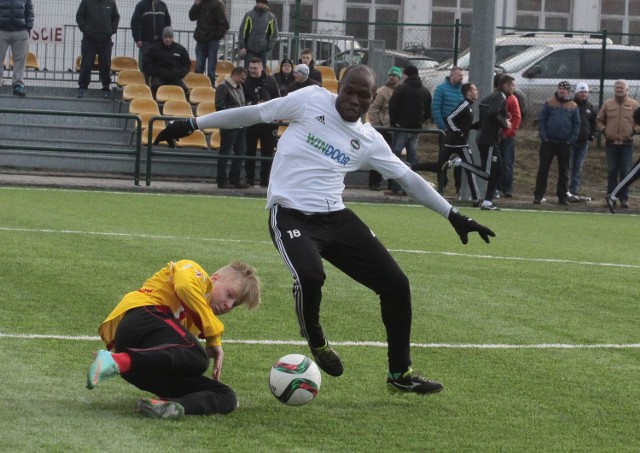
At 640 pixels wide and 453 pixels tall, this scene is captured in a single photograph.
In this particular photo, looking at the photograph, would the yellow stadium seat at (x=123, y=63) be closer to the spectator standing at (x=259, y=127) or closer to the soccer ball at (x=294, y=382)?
the spectator standing at (x=259, y=127)

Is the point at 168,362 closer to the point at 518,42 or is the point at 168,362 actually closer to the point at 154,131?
the point at 154,131

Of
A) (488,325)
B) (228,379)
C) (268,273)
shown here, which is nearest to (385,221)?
(268,273)

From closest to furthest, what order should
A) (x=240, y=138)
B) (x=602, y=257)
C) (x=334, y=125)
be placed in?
(x=334, y=125) < (x=602, y=257) < (x=240, y=138)

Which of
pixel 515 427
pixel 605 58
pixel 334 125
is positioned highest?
pixel 605 58

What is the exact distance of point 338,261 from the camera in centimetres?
695

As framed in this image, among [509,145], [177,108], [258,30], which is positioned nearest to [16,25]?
[177,108]

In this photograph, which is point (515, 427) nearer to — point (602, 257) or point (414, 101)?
point (602, 257)

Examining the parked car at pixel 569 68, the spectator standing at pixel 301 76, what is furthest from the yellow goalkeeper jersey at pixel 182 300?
the parked car at pixel 569 68

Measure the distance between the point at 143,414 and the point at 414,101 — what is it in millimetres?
16494

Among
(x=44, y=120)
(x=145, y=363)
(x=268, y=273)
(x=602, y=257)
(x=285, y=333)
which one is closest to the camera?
(x=145, y=363)

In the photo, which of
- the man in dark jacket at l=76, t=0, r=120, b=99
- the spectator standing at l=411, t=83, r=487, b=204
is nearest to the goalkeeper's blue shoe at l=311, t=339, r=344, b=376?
the spectator standing at l=411, t=83, r=487, b=204

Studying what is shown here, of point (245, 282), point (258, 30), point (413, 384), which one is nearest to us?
point (245, 282)

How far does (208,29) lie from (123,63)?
277 centimetres

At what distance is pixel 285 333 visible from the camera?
340 inches
